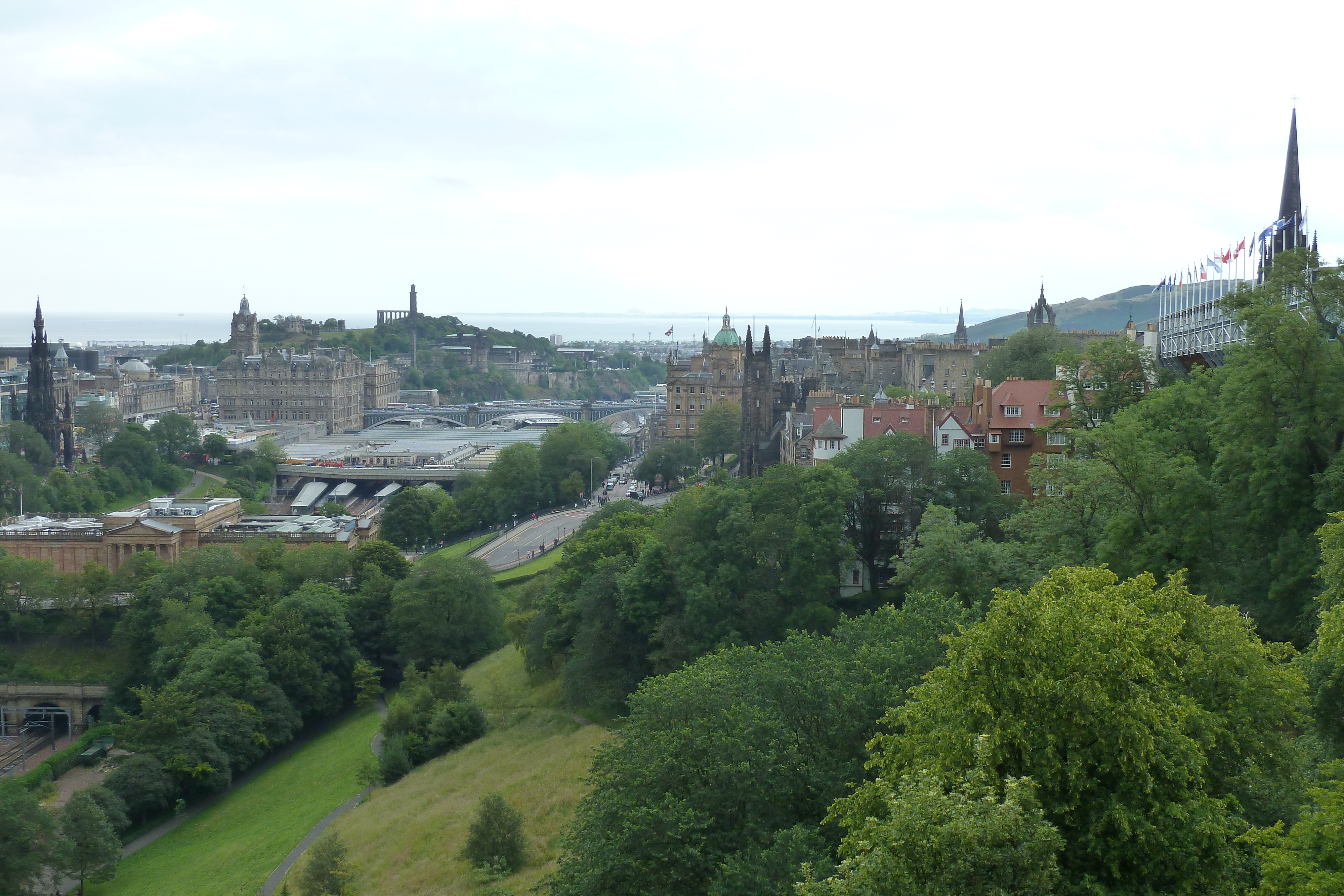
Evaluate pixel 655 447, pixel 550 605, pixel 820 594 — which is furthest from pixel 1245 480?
pixel 655 447

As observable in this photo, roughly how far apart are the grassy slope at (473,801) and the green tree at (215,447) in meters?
76.5

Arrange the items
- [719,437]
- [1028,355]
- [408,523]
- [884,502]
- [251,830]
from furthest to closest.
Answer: [719,437], [408,523], [1028,355], [251,830], [884,502]

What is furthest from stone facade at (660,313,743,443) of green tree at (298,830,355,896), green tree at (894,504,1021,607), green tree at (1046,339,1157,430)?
green tree at (298,830,355,896)

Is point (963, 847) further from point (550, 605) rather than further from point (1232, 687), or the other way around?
point (550, 605)

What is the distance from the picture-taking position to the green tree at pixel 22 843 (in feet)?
104

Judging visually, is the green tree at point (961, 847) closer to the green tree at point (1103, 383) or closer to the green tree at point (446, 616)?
the green tree at point (1103, 383)

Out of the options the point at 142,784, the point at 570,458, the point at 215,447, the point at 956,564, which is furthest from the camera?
the point at 215,447

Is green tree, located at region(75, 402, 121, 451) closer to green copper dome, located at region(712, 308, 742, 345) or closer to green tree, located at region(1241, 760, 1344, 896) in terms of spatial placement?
green copper dome, located at region(712, 308, 742, 345)

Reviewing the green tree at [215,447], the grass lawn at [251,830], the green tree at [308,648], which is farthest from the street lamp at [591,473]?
the grass lawn at [251,830]

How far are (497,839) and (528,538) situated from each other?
43277mm

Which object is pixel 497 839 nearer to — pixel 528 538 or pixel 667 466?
pixel 528 538

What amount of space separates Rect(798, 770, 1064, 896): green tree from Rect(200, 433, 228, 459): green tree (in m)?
105

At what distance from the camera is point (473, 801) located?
31.9 meters

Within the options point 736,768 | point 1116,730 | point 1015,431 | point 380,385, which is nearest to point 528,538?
point 1015,431
